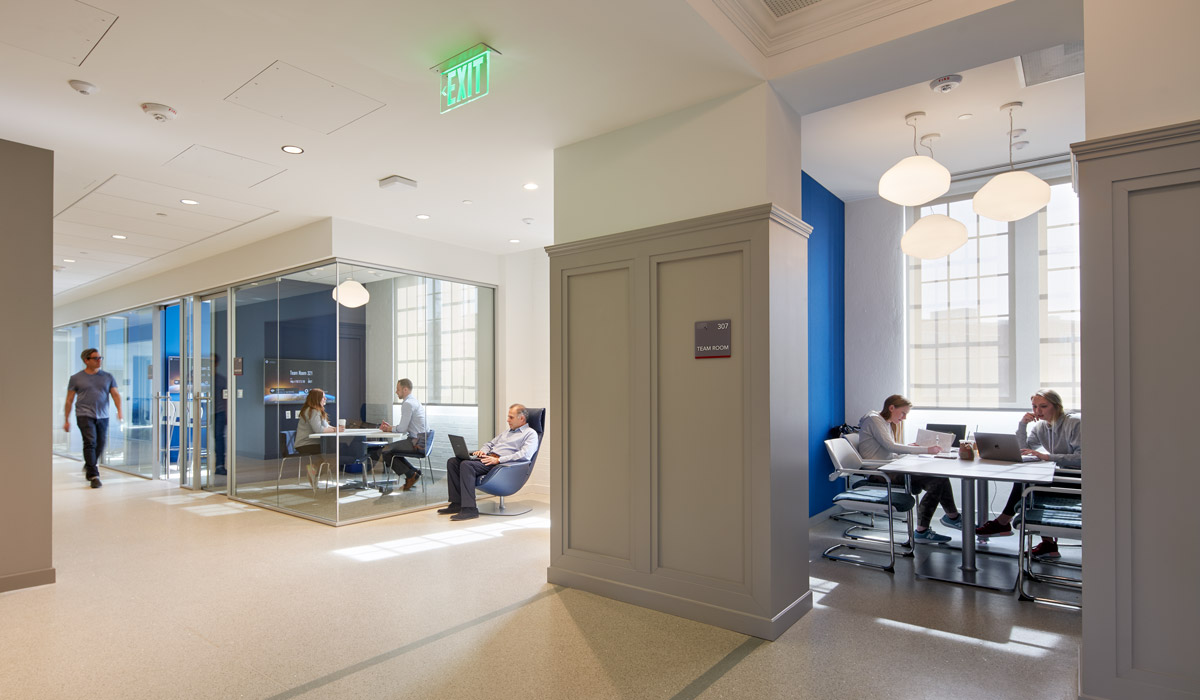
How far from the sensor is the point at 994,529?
491 centimetres

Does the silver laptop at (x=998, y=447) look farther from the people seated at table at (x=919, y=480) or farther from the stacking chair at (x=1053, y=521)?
the people seated at table at (x=919, y=480)

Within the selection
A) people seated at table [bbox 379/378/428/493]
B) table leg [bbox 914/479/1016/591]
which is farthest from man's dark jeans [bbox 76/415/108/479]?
table leg [bbox 914/479/1016/591]

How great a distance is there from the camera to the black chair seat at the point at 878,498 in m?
4.66

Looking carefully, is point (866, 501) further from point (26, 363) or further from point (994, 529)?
point (26, 363)

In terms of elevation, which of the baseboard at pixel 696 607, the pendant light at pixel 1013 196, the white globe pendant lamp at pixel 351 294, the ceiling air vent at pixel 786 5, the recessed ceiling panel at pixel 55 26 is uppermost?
the ceiling air vent at pixel 786 5

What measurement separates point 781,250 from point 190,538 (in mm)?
5544

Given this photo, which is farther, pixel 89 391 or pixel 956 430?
pixel 89 391

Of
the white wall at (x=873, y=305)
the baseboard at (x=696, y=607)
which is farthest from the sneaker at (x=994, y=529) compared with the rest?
the baseboard at (x=696, y=607)

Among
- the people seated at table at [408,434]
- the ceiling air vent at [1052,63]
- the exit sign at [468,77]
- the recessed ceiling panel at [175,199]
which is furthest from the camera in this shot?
the people seated at table at [408,434]

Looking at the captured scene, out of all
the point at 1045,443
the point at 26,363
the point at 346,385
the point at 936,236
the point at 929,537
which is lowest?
the point at 929,537

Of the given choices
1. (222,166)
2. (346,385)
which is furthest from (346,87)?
(346,385)

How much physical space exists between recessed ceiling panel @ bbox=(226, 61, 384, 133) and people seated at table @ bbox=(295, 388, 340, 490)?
3.19 meters

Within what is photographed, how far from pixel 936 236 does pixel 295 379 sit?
608 centimetres

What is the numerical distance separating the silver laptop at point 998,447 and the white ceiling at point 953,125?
2.37 meters
